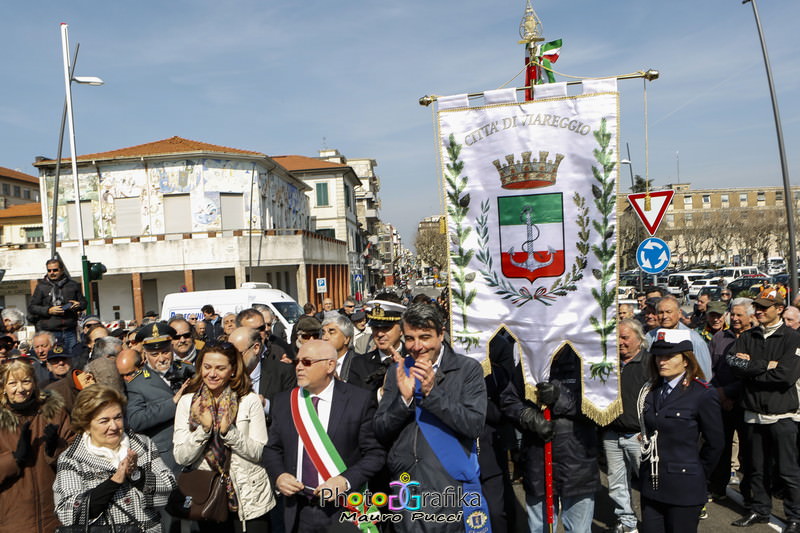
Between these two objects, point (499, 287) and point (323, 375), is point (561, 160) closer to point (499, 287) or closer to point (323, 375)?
point (499, 287)

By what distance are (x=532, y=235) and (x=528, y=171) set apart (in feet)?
1.50

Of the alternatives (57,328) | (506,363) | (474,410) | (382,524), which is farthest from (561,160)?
(57,328)

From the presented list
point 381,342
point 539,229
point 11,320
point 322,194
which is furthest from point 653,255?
point 322,194

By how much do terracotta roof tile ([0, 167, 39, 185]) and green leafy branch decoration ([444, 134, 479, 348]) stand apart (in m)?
84.5

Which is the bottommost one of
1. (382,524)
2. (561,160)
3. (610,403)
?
(382,524)

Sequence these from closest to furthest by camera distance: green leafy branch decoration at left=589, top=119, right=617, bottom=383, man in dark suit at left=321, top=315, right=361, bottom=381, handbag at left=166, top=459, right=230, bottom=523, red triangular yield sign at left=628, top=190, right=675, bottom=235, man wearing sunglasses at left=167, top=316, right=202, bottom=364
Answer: handbag at left=166, top=459, right=230, bottom=523 < green leafy branch decoration at left=589, top=119, right=617, bottom=383 < man in dark suit at left=321, top=315, right=361, bottom=381 < man wearing sunglasses at left=167, top=316, right=202, bottom=364 < red triangular yield sign at left=628, top=190, right=675, bottom=235

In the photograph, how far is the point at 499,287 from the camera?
4449 millimetres

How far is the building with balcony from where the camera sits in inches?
1314

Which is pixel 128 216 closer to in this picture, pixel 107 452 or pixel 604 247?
pixel 107 452

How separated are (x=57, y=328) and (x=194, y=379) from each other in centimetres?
545

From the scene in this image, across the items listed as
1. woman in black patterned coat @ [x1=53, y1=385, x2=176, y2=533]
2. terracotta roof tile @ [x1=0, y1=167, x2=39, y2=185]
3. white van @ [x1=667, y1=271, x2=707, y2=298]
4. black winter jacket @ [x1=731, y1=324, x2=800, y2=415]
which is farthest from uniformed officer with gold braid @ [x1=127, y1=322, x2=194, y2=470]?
terracotta roof tile @ [x1=0, y1=167, x2=39, y2=185]

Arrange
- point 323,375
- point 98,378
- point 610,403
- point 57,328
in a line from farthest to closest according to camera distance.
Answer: point 57,328
point 98,378
point 610,403
point 323,375

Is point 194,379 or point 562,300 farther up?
point 562,300

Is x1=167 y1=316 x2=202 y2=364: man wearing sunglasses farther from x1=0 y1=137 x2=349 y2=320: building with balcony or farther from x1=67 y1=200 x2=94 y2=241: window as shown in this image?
x1=67 y1=200 x2=94 y2=241: window
